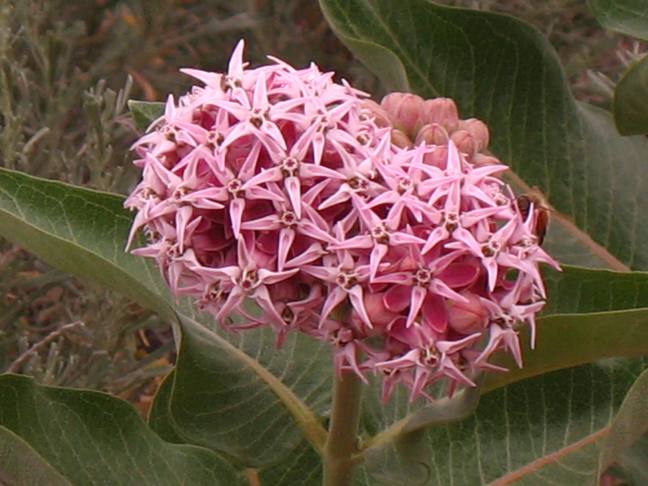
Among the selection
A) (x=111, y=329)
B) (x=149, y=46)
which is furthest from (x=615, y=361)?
(x=149, y=46)

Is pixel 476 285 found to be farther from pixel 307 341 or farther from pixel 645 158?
pixel 645 158

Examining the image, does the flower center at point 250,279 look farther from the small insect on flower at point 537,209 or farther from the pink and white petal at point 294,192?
the small insect on flower at point 537,209

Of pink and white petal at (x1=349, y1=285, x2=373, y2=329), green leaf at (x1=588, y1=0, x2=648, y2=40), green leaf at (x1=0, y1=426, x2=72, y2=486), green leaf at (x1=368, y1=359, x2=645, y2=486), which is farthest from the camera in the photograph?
green leaf at (x1=588, y1=0, x2=648, y2=40)

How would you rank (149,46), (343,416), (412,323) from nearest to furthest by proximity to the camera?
(412,323)
(343,416)
(149,46)

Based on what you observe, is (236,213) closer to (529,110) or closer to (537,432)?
(537,432)

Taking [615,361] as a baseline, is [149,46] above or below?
below

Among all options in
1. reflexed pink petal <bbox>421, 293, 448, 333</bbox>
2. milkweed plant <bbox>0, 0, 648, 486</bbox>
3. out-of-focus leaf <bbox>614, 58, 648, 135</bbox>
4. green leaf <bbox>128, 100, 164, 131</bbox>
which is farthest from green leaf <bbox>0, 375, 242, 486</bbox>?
out-of-focus leaf <bbox>614, 58, 648, 135</bbox>

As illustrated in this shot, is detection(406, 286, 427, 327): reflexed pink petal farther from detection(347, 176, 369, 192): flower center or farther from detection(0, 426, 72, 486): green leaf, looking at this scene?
detection(0, 426, 72, 486): green leaf

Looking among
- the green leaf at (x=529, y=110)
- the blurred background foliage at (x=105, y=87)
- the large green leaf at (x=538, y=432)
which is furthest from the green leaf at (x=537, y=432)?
the blurred background foliage at (x=105, y=87)
